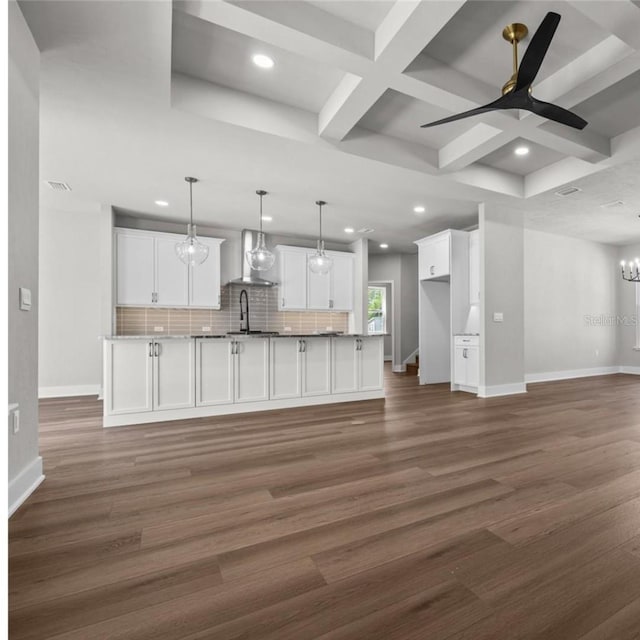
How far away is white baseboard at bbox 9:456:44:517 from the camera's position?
188cm

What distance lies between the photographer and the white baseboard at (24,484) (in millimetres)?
1883

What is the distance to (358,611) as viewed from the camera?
3.92 feet

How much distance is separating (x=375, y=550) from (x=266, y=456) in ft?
4.35

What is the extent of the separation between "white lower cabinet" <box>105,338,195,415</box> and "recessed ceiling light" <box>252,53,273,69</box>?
8.44 feet

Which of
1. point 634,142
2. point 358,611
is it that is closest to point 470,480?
point 358,611

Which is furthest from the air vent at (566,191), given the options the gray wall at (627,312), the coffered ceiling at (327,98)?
the gray wall at (627,312)

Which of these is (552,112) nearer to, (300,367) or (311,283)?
(300,367)

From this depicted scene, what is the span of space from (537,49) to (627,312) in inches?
309

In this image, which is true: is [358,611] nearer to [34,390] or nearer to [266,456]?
[266,456]

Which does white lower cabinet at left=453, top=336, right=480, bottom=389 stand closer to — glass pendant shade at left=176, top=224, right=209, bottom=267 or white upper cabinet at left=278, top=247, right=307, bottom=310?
white upper cabinet at left=278, top=247, right=307, bottom=310

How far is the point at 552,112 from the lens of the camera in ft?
8.39

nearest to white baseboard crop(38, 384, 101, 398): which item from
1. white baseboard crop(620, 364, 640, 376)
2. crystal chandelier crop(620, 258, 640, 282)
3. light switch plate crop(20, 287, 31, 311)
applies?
light switch plate crop(20, 287, 31, 311)

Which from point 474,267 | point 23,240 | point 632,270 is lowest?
point 23,240

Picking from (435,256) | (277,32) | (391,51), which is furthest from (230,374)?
(435,256)
